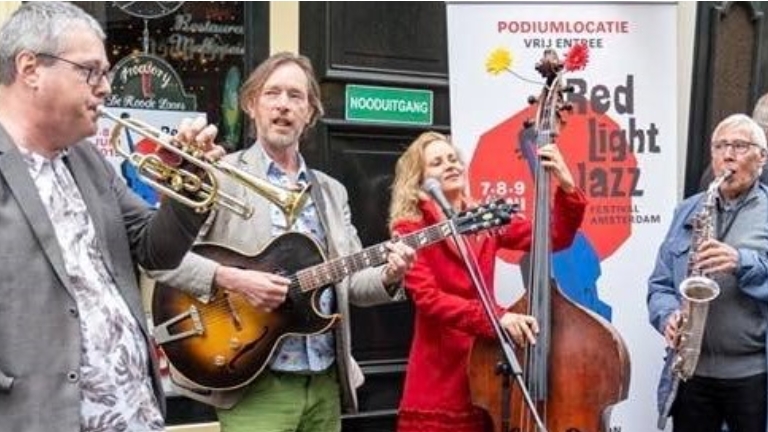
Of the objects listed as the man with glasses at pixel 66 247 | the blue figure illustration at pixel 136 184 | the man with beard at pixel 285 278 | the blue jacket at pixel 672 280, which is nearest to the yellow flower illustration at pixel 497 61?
the blue jacket at pixel 672 280

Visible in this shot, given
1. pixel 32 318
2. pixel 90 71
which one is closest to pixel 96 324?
pixel 32 318

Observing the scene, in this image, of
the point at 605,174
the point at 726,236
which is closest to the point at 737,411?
the point at 726,236

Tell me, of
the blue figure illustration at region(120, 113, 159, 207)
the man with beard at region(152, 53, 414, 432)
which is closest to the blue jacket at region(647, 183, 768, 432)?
the man with beard at region(152, 53, 414, 432)

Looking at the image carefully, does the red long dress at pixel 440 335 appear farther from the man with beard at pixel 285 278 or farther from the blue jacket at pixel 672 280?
the blue jacket at pixel 672 280

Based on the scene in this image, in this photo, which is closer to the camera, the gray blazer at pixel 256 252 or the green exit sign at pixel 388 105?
the gray blazer at pixel 256 252

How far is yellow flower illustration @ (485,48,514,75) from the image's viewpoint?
448cm

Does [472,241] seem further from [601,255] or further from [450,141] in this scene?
[601,255]

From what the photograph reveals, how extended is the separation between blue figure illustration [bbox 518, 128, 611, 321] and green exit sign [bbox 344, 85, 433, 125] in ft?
2.61

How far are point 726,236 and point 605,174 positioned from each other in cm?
58

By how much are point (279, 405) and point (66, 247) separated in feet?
3.86

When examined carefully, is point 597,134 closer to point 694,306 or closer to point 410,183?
point 694,306

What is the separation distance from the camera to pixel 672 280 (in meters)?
4.36

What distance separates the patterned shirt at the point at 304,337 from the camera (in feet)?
11.4

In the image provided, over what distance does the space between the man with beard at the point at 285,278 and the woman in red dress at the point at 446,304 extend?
7.9 inches
